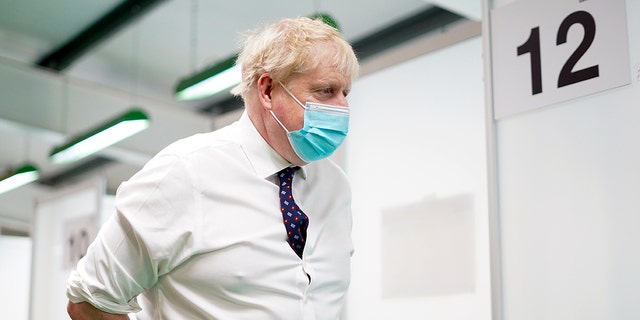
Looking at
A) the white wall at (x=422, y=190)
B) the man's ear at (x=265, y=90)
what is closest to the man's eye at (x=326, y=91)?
the man's ear at (x=265, y=90)

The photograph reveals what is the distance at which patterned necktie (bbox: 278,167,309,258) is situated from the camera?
169 cm

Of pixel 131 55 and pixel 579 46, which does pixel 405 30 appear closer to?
pixel 131 55

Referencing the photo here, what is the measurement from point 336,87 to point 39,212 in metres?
5.31

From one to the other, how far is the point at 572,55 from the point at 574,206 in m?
0.46

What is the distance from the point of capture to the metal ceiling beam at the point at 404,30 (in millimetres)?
6305

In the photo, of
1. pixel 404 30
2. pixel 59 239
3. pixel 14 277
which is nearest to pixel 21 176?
pixel 59 239

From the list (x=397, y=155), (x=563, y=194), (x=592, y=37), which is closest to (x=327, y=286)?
(x=563, y=194)

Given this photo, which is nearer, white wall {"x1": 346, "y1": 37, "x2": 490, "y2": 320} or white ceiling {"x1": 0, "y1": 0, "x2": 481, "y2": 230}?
white wall {"x1": 346, "y1": 37, "x2": 490, "y2": 320}

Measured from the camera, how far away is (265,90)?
173 centimetres

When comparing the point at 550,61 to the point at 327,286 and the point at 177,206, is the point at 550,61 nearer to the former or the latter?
the point at 327,286

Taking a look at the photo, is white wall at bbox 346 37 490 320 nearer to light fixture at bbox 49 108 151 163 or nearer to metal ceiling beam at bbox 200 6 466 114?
light fixture at bbox 49 108 151 163

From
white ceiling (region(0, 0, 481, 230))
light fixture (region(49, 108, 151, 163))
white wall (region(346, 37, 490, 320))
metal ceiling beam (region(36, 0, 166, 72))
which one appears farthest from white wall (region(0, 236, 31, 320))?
white wall (region(346, 37, 490, 320))

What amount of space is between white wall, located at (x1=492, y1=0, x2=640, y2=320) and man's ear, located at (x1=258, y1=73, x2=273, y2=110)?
1115mm

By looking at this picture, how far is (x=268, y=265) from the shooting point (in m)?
1.61
